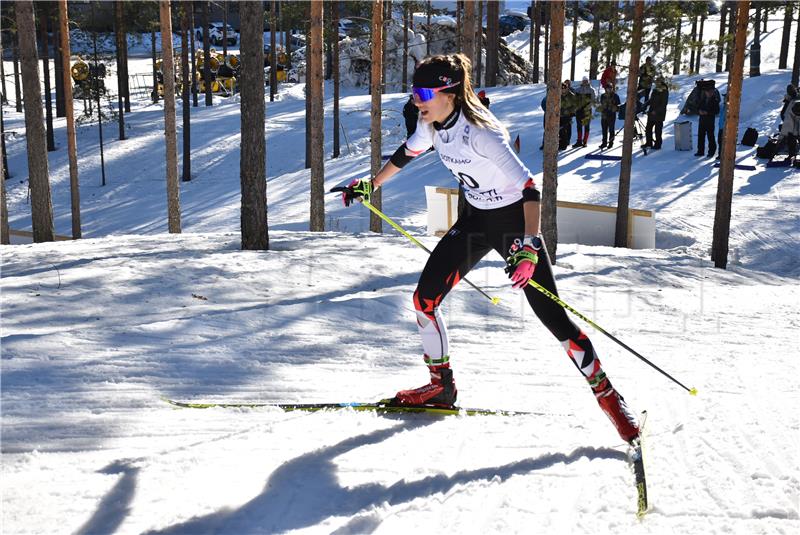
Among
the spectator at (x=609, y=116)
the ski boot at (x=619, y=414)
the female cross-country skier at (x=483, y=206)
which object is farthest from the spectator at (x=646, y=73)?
the ski boot at (x=619, y=414)

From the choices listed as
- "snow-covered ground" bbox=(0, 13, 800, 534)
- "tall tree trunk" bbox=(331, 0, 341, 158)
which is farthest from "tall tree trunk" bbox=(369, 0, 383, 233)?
"tall tree trunk" bbox=(331, 0, 341, 158)

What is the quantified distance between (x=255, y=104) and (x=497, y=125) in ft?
19.5

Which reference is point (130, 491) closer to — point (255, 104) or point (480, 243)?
point (480, 243)

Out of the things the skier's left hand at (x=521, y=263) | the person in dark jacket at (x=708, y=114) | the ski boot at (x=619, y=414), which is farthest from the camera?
the person in dark jacket at (x=708, y=114)

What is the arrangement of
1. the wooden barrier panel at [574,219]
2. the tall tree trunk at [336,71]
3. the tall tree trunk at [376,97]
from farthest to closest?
the tall tree trunk at [336,71]
the tall tree trunk at [376,97]
the wooden barrier panel at [574,219]

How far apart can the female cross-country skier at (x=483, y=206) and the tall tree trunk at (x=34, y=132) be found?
12.4 metres

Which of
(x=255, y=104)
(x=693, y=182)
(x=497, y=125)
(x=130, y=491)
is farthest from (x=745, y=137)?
(x=130, y=491)

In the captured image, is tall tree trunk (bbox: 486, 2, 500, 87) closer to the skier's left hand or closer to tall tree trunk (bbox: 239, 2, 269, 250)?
tall tree trunk (bbox: 239, 2, 269, 250)

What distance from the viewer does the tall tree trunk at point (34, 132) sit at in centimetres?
1430

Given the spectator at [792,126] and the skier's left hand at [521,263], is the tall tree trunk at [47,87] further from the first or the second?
the skier's left hand at [521,263]

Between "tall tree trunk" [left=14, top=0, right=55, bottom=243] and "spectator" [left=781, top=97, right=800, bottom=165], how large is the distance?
1664 centimetres

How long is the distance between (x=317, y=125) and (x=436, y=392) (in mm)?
11286

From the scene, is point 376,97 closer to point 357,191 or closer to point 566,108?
point 566,108

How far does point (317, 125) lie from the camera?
15.1 metres
